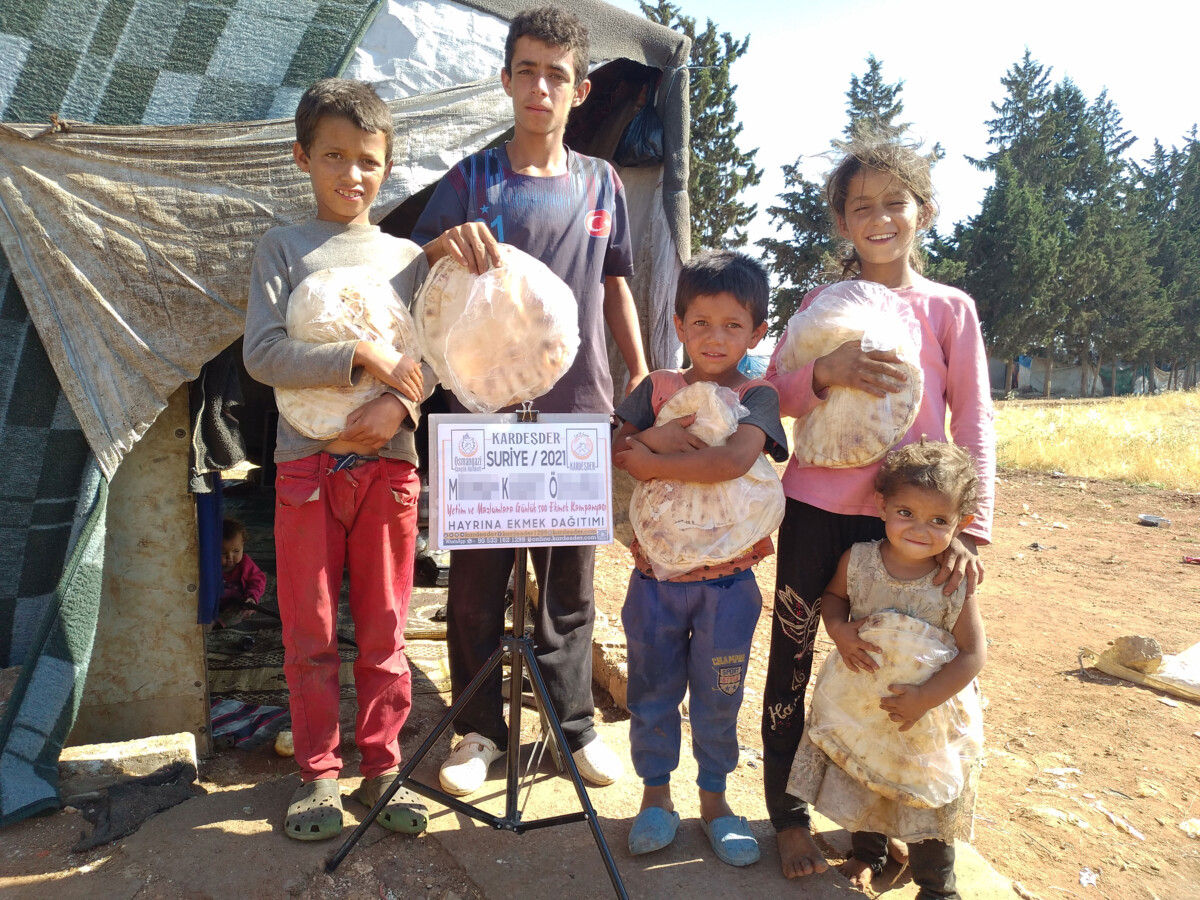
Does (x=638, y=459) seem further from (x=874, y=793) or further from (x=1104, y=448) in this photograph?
(x=1104, y=448)

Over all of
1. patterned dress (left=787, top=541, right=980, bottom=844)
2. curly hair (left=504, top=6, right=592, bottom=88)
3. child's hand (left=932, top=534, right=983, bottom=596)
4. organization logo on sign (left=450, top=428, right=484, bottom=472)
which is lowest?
patterned dress (left=787, top=541, right=980, bottom=844)

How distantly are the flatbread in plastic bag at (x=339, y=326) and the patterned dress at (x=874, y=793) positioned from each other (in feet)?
A: 4.41

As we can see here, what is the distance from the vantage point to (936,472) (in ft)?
6.34

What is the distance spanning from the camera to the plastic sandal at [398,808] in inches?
87.7

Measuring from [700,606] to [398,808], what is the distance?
Answer: 1022 mm

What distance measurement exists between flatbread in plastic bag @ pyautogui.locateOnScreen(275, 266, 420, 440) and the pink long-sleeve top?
41.6 inches

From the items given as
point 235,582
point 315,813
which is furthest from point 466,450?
point 235,582

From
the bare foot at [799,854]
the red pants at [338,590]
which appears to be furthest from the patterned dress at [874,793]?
the red pants at [338,590]

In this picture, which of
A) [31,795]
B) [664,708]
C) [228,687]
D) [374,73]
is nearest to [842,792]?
[664,708]

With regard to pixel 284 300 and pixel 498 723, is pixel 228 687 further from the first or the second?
pixel 284 300

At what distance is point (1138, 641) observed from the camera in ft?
13.0

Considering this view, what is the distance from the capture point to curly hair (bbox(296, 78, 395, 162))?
7.07 feet

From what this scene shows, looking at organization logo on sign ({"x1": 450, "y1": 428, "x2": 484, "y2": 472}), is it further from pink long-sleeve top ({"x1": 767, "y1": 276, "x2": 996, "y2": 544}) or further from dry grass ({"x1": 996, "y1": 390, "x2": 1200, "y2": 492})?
dry grass ({"x1": 996, "y1": 390, "x2": 1200, "y2": 492})

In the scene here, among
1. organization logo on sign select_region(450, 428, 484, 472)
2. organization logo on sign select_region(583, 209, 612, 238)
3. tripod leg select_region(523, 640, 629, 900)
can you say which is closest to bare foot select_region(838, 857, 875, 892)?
tripod leg select_region(523, 640, 629, 900)
